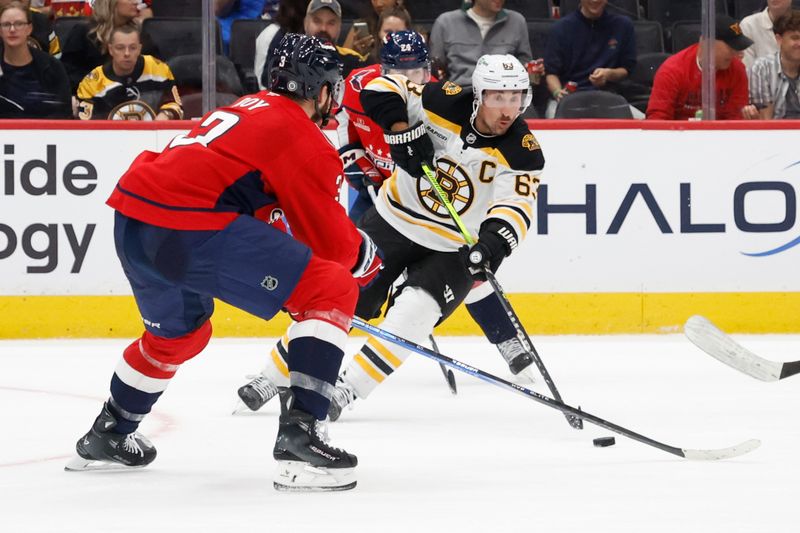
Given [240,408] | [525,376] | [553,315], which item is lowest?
[553,315]

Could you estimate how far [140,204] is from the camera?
114 inches

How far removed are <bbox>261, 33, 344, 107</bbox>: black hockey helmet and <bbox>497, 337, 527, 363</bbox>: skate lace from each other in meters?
2.02

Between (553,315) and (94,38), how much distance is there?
7.62ft

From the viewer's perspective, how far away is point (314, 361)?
2.91 meters

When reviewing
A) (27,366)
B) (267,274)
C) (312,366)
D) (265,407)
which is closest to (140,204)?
(267,274)

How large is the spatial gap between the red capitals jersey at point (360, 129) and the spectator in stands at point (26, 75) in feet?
5.06

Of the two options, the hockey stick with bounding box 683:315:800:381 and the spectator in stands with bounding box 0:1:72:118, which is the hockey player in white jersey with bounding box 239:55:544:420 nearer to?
the hockey stick with bounding box 683:315:800:381

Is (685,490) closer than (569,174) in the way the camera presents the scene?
Yes

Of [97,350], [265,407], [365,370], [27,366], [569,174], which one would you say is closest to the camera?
[365,370]

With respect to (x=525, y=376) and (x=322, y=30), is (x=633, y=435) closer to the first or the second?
(x=525, y=376)

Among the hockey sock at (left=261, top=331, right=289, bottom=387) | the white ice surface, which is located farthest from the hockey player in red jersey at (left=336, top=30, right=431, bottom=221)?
the hockey sock at (left=261, top=331, right=289, bottom=387)

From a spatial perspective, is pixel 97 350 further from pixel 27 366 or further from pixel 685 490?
pixel 685 490

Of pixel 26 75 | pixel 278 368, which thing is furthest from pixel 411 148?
pixel 26 75

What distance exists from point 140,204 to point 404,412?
1.55 metres
